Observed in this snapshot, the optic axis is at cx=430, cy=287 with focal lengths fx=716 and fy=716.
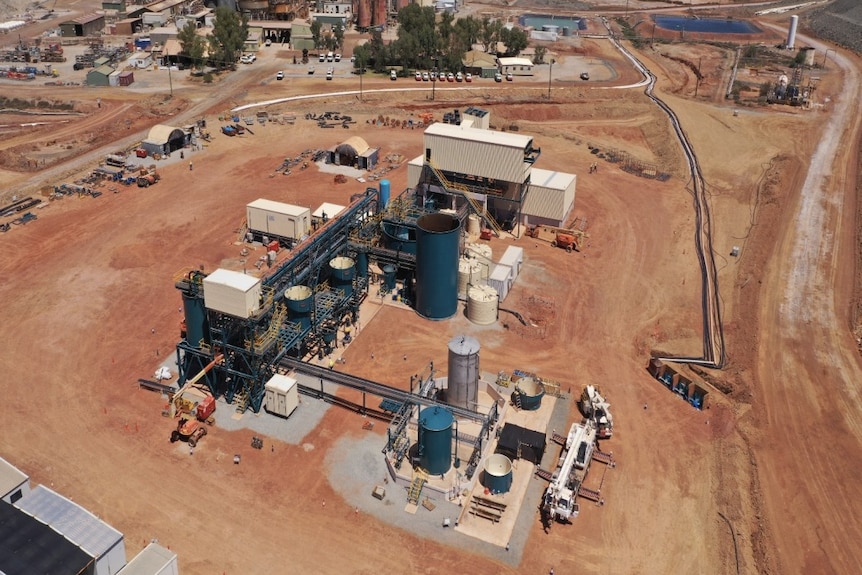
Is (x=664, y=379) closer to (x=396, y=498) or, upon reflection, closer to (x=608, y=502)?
(x=608, y=502)

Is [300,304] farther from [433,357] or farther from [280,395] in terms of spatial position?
[433,357]

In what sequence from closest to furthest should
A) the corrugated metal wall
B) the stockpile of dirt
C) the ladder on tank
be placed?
the ladder on tank, the corrugated metal wall, the stockpile of dirt

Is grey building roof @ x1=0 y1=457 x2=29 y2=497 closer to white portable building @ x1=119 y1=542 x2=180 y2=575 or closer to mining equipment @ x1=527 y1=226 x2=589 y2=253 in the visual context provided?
white portable building @ x1=119 y1=542 x2=180 y2=575

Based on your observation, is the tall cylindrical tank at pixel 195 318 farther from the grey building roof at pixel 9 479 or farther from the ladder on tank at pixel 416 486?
the ladder on tank at pixel 416 486

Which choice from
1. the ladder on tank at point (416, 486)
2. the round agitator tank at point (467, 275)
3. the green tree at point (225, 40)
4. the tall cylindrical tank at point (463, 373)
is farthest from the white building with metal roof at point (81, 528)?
the green tree at point (225, 40)

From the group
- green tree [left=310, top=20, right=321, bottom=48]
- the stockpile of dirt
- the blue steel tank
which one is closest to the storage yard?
the blue steel tank

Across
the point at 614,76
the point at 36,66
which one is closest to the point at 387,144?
the point at 614,76
